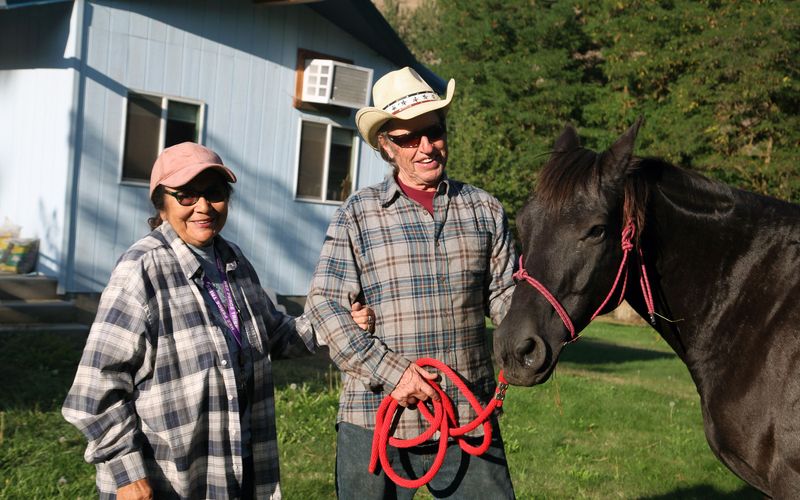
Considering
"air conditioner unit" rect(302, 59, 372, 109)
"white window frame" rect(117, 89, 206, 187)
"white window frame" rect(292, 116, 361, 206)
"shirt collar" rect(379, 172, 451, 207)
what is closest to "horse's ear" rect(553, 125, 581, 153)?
"shirt collar" rect(379, 172, 451, 207)

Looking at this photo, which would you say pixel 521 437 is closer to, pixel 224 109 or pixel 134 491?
pixel 134 491

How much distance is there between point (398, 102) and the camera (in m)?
3.01

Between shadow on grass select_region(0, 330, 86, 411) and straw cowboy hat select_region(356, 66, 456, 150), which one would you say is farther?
shadow on grass select_region(0, 330, 86, 411)

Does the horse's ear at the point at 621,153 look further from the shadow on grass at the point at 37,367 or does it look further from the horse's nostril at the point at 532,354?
the shadow on grass at the point at 37,367

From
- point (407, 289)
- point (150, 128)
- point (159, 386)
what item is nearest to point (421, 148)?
point (407, 289)

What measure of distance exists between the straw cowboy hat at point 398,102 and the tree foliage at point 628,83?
13816mm

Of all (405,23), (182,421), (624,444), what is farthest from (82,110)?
(405,23)

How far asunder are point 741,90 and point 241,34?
16436 mm

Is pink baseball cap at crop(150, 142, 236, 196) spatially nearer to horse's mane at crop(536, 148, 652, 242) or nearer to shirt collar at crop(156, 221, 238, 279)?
shirt collar at crop(156, 221, 238, 279)

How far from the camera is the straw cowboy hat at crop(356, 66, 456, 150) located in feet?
9.64

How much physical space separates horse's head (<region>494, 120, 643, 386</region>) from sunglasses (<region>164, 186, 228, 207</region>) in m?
1.05

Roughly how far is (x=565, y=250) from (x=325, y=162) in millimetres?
9549

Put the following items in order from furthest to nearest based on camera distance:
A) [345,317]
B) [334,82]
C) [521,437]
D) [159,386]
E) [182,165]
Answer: [334,82] < [521,437] < [345,317] < [182,165] < [159,386]

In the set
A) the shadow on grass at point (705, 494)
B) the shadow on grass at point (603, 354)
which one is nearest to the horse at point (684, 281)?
the shadow on grass at point (705, 494)
